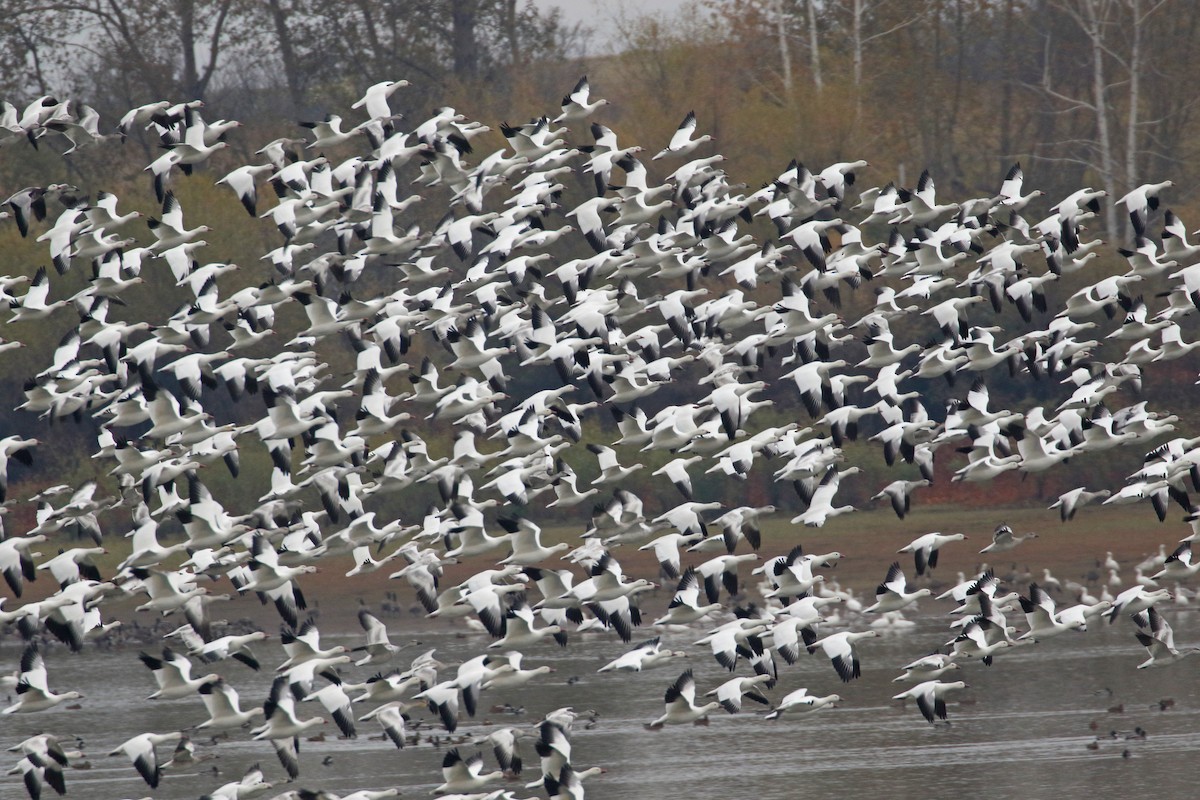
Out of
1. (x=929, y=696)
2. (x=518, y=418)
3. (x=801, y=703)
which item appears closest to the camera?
(x=801, y=703)

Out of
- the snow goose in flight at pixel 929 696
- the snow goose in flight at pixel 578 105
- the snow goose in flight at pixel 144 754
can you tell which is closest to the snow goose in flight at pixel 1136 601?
the snow goose in flight at pixel 929 696

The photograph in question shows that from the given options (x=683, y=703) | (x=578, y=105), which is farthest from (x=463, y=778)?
(x=578, y=105)

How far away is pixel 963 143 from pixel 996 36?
4.07 meters

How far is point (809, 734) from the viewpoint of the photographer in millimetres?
28703

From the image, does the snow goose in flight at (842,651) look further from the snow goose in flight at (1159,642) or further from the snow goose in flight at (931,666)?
the snow goose in flight at (1159,642)

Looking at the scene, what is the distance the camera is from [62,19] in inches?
2292

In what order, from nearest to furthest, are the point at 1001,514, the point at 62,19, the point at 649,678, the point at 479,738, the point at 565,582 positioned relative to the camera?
1. the point at 565,582
2. the point at 479,738
3. the point at 649,678
4. the point at 1001,514
5. the point at 62,19

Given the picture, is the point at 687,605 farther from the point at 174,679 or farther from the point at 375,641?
the point at 174,679

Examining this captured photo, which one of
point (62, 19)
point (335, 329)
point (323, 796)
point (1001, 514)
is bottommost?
point (1001, 514)

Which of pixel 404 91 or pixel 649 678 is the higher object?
pixel 404 91

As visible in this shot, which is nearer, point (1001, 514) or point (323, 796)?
point (323, 796)

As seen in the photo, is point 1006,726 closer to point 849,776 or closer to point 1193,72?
point 849,776

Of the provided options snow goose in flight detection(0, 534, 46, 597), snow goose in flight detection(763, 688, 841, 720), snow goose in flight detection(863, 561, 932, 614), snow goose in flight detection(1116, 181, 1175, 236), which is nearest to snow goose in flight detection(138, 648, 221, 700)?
snow goose in flight detection(0, 534, 46, 597)

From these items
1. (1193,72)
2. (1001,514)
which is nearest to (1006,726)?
(1001,514)
